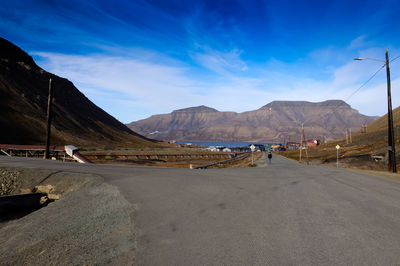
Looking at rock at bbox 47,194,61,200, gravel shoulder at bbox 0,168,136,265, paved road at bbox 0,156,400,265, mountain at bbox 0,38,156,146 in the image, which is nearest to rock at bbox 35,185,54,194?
rock at bbox 47,194,61,200

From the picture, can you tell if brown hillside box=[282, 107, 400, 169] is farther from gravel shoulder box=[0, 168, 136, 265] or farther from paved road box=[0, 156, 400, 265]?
gravel shoulder box=[0, 168, 136, 265]

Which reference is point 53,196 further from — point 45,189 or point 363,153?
point 363,153

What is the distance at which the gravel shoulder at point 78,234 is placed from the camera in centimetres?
476

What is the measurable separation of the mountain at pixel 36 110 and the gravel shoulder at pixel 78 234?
6472 cm

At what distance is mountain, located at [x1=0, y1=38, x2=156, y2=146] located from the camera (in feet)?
254

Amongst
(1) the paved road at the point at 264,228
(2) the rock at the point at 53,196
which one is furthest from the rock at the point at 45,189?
(1) the paved road at the point at 264,228

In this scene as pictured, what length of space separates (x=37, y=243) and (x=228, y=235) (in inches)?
149

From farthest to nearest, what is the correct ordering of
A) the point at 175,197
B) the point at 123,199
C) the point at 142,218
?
the point at 175,197 < the point at 123,199 < the point at 142,218

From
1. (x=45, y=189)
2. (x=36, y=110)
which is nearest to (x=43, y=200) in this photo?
(x=45, y=189)

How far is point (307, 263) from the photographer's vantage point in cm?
442

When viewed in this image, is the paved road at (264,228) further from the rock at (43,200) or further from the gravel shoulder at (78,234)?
the rock at (43,200)

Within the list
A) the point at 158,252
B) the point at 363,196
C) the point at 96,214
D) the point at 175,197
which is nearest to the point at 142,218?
the point at 96,214

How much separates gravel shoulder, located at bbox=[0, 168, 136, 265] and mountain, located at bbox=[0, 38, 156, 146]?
64716 mm

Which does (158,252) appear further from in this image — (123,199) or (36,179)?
(36,179)
